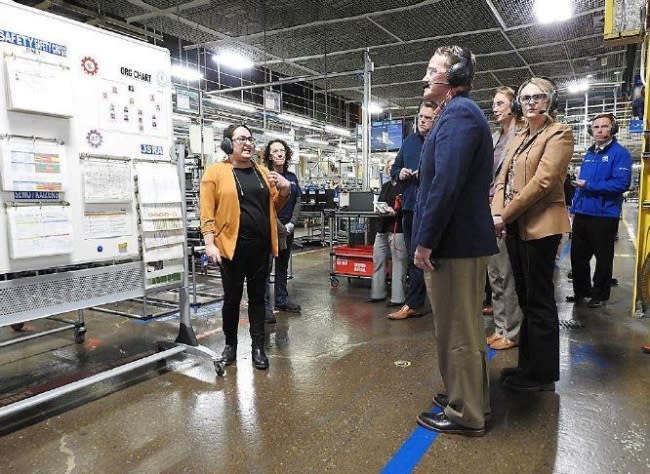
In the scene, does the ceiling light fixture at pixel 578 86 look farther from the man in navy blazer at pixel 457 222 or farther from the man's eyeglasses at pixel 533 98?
the man in navy blazer at pixel 457 222

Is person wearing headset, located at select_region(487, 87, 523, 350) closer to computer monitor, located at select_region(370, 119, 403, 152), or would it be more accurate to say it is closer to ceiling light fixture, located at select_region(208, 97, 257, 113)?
computer monitor, located at select_region(370, 119, 403, 152)

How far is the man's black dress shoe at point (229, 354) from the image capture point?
120 inches

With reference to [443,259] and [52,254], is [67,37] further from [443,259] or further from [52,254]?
[443,259]

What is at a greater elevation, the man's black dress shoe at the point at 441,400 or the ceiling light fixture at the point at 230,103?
the ceiling light fixture at the point at 230,103

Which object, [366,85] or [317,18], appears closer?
[366,85]

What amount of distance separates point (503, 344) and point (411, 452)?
1.61 meters

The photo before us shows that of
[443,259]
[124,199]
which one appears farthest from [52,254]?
[443,259]

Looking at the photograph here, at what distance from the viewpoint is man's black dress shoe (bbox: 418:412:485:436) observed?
2115 mm

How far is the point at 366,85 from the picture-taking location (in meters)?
Result: 5.72

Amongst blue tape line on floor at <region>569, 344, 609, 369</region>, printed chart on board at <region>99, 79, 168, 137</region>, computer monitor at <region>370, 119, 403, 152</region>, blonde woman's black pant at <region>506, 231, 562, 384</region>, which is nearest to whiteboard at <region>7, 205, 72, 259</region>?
printed chart on board at <region>99, 79, 168, 137</region>

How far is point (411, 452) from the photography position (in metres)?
2.01

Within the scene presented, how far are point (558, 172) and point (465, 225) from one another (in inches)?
30.4

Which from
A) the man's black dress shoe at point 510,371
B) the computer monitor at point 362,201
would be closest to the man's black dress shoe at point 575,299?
the computer monitor at point 362,201

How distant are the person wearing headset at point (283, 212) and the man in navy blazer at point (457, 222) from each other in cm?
215
